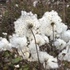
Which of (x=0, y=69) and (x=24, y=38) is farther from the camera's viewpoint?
(x=0, y=69)

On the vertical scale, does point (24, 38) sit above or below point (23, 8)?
below

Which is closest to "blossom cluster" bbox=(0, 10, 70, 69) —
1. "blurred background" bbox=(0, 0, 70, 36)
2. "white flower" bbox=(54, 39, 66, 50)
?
"white flower" bbox=(54, 39, 66, 50)

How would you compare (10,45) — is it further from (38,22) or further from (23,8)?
(23,8)

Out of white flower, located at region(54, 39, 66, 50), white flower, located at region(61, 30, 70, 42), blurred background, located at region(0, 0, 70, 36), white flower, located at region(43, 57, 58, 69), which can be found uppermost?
blurred background, located at region(0, 0, 70, 36)

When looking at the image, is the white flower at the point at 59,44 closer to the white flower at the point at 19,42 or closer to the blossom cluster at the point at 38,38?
the blossom cluster at the point at 38,38

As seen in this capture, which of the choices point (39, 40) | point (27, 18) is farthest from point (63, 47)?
point (27, 18)

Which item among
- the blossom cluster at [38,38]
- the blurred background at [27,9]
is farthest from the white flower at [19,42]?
the blurred background at [27,9]

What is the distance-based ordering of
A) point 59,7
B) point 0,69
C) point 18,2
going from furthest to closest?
point 18,2, point 59,7, point 0,69

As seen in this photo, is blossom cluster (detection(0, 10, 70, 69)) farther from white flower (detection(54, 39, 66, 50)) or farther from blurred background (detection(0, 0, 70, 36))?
blurred background (detection(0, 0, 70, 36))
